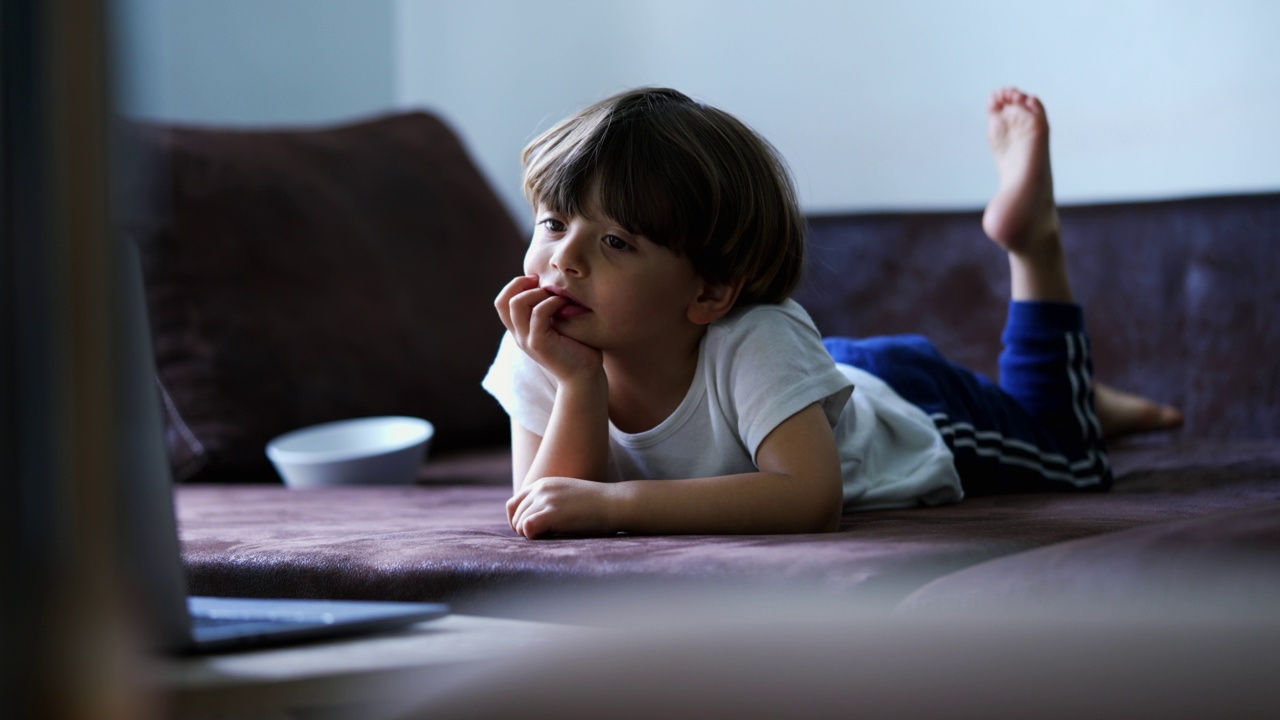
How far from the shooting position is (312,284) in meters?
1.75

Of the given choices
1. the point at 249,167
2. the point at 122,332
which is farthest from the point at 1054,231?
the point at 122,332

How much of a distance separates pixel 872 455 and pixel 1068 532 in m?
0.37

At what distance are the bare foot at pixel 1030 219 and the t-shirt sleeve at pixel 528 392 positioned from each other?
66 centimetres

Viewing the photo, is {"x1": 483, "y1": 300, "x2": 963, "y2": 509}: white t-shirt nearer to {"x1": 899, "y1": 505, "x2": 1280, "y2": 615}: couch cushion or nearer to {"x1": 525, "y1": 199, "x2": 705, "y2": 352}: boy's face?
{"x1": 525, "y1": 199, "x2": 705, "y2": 352}: boy's face

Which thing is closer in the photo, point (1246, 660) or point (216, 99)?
point (1246, 660)

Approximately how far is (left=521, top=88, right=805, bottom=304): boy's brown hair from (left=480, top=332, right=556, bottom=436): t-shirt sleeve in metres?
0.15

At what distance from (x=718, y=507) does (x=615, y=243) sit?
23 cm

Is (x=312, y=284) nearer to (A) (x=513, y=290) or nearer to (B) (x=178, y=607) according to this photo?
(A) (x=513, y=290)

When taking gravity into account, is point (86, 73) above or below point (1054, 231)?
above

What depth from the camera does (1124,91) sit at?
2020mm

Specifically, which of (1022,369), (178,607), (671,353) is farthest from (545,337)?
(1022,369)

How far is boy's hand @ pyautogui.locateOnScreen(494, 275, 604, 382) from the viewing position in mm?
987

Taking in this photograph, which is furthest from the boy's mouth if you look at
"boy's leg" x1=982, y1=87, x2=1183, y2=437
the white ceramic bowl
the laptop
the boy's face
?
"boy's leg" x1=982, y1=87, x2=1183, y2=437

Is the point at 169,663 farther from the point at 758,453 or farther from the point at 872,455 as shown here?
the point at 872,455
